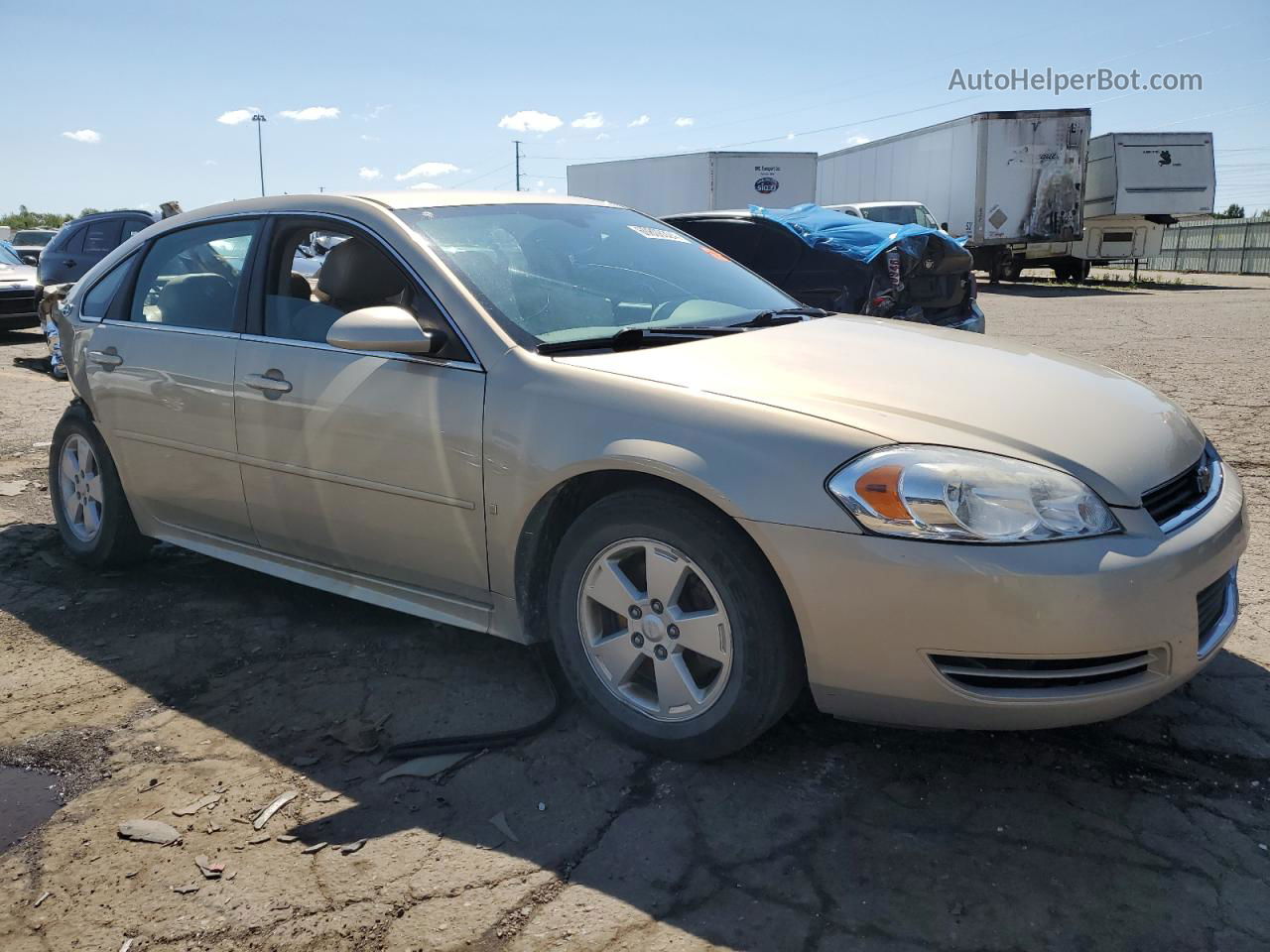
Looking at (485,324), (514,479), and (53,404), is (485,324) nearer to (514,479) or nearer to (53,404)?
(514,479)

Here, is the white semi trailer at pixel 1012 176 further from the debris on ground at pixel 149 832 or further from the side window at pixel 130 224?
the debris on ground at pixel 149 832

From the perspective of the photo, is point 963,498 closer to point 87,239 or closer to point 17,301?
point 17,301

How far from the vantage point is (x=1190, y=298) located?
1984 centimetres

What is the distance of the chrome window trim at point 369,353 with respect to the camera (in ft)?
10.3

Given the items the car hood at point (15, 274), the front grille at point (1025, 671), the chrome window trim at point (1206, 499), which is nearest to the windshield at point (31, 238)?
the car hood at point (15, 274)

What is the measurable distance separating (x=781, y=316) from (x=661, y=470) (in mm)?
1322

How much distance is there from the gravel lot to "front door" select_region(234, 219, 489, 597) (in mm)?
472

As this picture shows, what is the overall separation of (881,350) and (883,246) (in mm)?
4544

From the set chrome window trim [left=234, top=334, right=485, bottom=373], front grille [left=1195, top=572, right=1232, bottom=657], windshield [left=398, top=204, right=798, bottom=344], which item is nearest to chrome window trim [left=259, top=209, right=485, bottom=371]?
chrome window trim [left=234, top=334, right=485, bottom=373]

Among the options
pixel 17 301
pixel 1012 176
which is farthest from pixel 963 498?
pixel 1012 176

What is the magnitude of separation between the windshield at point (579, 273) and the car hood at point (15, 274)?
13146 millimetres

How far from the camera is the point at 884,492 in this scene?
245 cm

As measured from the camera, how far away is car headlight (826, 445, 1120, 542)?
2.41 metres

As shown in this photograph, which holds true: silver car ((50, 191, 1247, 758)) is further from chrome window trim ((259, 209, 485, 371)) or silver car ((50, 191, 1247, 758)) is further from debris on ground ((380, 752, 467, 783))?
debris on ground ((380, 752, 467, 783))
